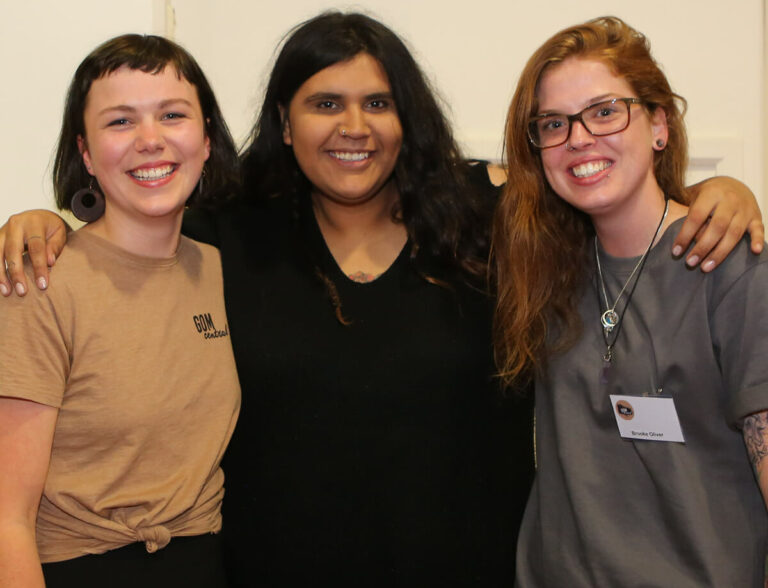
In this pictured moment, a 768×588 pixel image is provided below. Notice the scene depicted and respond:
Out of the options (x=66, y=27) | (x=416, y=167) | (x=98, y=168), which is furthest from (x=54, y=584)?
(x=66, y=27)

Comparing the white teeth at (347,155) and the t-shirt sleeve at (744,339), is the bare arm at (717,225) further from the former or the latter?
the white teeth at (347,155)

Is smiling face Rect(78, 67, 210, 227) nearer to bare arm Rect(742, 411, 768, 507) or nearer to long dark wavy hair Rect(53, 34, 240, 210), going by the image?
long dark wavy hair Rect(53, 34, 240, 210)

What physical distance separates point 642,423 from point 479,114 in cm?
158

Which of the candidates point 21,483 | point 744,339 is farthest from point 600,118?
point 21,483

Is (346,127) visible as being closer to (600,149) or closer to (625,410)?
(600,149)

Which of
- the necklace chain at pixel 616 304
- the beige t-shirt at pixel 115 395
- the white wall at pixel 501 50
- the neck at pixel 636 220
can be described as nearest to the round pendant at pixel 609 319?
the necklace chain at pixel 616 304

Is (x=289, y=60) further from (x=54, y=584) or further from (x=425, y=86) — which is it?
(x=54, y=584)

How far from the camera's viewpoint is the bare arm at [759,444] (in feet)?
4.16

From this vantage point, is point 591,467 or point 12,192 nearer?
point 591,467

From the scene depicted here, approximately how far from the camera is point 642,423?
1.43 metres

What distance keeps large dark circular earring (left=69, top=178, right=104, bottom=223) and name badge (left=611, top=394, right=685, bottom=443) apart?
1.10 meters

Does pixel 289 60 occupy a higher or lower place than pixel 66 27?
lower

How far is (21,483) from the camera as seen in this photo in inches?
50.1

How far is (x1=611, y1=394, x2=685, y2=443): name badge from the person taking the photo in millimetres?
1408
